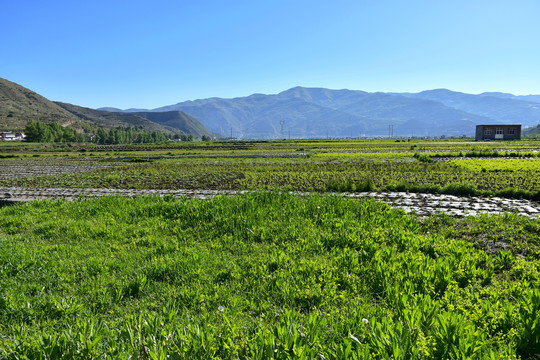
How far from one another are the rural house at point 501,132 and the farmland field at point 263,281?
91567 millimetres

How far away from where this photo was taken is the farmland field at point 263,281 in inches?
122

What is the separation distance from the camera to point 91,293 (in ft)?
15.9

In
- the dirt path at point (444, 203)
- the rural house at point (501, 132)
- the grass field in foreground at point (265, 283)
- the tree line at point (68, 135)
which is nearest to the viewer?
the grass field in foreground at point (265, 283)

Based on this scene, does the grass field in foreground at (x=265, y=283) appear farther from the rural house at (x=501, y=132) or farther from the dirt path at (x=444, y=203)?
the rural house at (x=501, y=132)

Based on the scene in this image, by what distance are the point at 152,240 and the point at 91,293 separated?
7.84 ft

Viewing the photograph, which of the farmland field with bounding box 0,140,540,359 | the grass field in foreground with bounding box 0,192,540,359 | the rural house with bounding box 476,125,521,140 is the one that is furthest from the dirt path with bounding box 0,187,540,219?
the rural house with bounding box 476,125,521,140

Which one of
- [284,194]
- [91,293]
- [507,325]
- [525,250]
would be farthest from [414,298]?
[284,194]

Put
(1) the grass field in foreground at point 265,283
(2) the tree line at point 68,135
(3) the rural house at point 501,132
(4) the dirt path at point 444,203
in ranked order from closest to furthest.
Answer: (1) the grass field in foreground at point 265,283, (4) the dirt path at point 444,203, (3) the rural house at point 501,132, (2) the tree line at point 68,135

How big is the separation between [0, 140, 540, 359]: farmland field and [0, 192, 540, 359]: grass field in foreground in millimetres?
26

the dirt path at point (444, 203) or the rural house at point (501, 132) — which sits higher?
the rural house at point (501, 132)

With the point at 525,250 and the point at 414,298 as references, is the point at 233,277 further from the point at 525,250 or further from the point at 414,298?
the point at 525,250

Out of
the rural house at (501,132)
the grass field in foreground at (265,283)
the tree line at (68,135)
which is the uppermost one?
the tree line at (68,135)

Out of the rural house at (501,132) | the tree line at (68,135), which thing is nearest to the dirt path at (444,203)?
the rural house at (501,132)

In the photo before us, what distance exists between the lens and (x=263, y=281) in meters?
5.05
